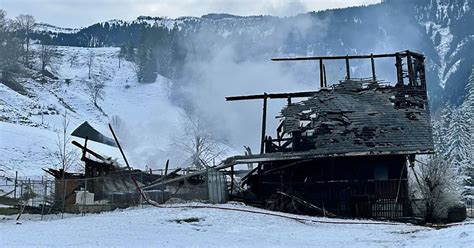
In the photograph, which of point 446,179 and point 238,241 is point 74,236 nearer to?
point 238,241

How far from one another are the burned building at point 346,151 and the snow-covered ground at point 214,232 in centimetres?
351

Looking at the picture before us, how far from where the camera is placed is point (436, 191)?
33406 millimetres

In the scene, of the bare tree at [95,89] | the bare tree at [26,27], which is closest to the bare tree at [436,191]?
the bare tree at [95,89]

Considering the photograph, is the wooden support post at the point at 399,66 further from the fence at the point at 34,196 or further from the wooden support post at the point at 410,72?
the fence at the point at 34,196

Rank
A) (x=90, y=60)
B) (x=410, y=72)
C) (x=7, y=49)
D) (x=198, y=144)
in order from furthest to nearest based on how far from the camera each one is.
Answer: (x=90, y=60) < (x=7, y=49) < (x=198, y=144) < (x=410, y=72)

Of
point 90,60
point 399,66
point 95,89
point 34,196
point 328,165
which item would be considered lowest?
point 34,196

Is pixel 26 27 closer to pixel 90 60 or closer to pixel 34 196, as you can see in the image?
pixel 90 60

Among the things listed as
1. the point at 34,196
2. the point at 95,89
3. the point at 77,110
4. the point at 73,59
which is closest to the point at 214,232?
the point at 34,196

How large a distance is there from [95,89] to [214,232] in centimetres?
11412

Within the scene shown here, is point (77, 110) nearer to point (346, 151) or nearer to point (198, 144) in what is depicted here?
point (198, 144)

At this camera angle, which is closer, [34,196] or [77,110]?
[34,196]

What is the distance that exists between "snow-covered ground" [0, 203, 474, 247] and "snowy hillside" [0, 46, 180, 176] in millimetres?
33323

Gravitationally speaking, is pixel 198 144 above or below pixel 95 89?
below

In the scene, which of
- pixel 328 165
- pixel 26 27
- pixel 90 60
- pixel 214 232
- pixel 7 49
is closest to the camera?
pixel 214 232
